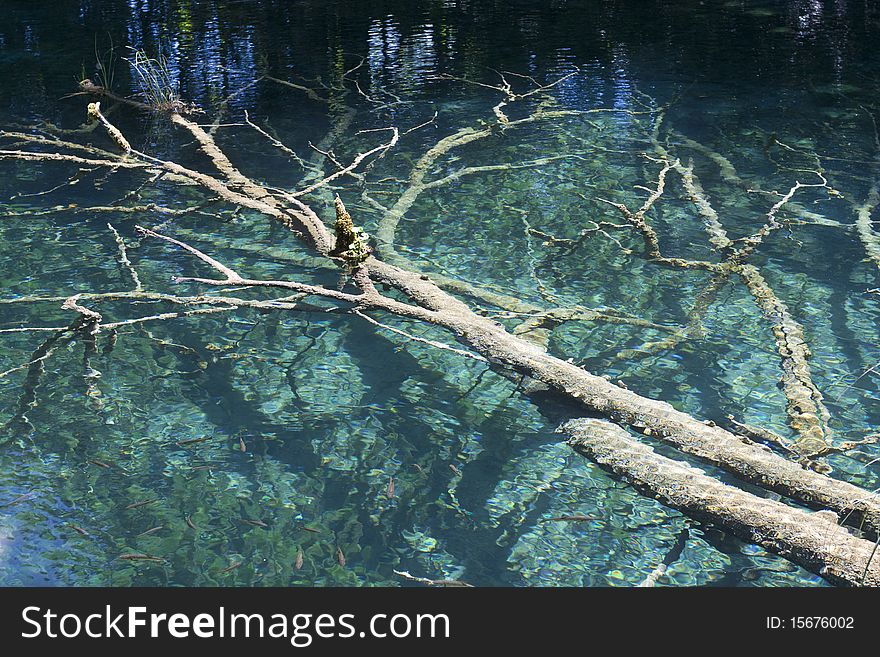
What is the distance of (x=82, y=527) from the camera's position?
3.31 meters

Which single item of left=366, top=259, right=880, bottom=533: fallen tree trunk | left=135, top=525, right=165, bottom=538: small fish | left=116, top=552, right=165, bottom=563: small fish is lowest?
left=116, top=552, right=165, bottom=563: small fish

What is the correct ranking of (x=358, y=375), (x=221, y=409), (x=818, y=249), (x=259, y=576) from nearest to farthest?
(x=259, y=576) < (x=221, y=409) < (x=358, y=375) < (x=818, y=249)

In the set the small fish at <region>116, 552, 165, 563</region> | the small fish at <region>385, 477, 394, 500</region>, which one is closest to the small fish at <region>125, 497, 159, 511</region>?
the small fish at <region>116, 552, 165, 563</region>

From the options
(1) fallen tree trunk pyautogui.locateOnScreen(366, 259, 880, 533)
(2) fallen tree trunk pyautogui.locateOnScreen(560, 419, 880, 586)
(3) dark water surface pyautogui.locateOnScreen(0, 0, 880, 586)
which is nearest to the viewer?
(2) fallen tree trunk pyautogui.locateOnScreen(560, 419, 880, 586)

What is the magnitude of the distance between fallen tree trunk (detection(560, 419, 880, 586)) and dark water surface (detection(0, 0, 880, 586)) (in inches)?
3.8

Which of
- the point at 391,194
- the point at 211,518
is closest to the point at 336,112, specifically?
the point at 391,194

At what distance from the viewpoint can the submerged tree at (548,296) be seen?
3.18 metres

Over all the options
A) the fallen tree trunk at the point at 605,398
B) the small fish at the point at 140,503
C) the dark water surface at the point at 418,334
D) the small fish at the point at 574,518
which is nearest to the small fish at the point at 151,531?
the dark water surface at the point at 418,334

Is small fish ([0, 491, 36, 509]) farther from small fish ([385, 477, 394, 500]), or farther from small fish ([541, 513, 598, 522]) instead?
small fish ([541, 513, 598, 522])

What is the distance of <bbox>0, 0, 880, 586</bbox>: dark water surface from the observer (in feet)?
10.7

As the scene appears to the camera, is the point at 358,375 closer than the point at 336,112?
Yes

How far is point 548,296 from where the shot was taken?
16.5ft

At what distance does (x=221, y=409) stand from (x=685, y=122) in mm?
5641

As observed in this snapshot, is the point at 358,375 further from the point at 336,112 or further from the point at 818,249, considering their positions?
the point at 336,112
